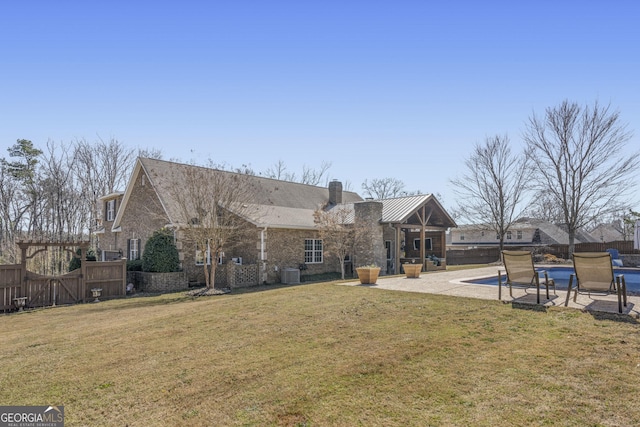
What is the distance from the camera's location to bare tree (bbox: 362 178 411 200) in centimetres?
5106

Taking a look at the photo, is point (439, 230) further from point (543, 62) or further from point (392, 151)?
point (543, 62)

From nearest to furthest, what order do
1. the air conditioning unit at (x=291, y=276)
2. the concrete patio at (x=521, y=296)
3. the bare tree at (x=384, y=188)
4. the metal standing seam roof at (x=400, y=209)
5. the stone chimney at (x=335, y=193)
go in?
the concrete patio at (x=521, y=296) → the air conditioning unit at (x=291, y=276) → the metal standing seam roof at (x=400, y=209) → the stone chimney at (x=335, y=193) → the bare tree at (x=384, y=188)

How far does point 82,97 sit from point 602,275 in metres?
21.1

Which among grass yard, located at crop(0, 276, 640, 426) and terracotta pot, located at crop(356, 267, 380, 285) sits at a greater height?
terracotta pot, located at crop(356, 267, 380, 285)

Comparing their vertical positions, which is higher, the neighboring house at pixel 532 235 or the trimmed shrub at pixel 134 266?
the neighboring house at pixel 532 235

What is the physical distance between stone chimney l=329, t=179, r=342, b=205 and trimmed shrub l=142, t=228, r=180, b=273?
12.1 metres

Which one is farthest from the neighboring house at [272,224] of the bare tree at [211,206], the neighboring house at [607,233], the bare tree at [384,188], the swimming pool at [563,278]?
the neighboring house at [607,233]

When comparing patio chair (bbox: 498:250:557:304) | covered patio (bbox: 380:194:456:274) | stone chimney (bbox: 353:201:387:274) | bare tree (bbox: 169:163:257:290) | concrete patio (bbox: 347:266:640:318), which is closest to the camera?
concrete patio (bbox: 347:266:640:318)

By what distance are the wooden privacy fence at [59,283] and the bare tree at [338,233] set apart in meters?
9.48

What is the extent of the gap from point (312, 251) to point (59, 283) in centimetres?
1202

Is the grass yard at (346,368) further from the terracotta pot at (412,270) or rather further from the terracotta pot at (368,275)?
the terracotta pot at (412,270)

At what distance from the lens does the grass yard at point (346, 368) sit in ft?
13.9

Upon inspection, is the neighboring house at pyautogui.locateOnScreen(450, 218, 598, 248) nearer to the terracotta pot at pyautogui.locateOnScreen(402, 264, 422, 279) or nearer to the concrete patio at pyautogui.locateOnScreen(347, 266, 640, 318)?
the terracotta pot at pyautogui.locateOnScreen(402, 264, 422, 279)

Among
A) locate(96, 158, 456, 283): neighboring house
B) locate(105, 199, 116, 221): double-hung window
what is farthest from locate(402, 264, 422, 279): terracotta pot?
locate(105, 199, 116, 221): double-hung window
